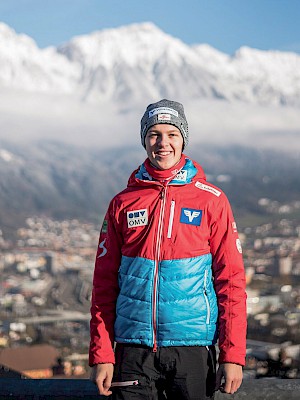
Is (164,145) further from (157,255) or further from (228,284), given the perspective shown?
(228,284)

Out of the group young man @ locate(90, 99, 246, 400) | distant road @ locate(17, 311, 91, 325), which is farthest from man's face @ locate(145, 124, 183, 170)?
distant road @ locate(17, 311, 91, 325)

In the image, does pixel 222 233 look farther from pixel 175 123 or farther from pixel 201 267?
pixel 175 123

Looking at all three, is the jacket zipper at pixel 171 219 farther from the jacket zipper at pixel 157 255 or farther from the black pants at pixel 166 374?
the black pants at pixel 166 374

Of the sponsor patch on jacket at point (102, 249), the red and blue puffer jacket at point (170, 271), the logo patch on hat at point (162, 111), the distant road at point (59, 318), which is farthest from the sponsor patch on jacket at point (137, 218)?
the distant road at point (59, 318)

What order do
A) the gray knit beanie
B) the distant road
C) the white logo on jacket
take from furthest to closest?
1. the distant road
2. the gray knit beanie
3. the white logo on jacket

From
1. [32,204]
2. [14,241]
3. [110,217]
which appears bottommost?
[110,217]

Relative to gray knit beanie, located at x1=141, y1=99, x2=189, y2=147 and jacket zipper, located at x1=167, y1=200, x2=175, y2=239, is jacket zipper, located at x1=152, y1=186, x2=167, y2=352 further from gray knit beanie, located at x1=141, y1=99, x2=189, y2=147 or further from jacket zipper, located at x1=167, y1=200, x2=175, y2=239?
gray knit beanie, located at x1=141, y1=99, x2=189, y2=147

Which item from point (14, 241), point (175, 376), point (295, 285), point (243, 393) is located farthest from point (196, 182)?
point (14, 241)

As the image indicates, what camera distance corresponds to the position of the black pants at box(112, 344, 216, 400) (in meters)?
2.29

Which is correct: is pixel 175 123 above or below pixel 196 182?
above

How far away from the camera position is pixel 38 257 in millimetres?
47438

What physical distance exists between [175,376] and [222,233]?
50 centimetres

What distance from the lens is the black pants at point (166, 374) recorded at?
229cm

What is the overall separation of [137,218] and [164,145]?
0.92 ft
